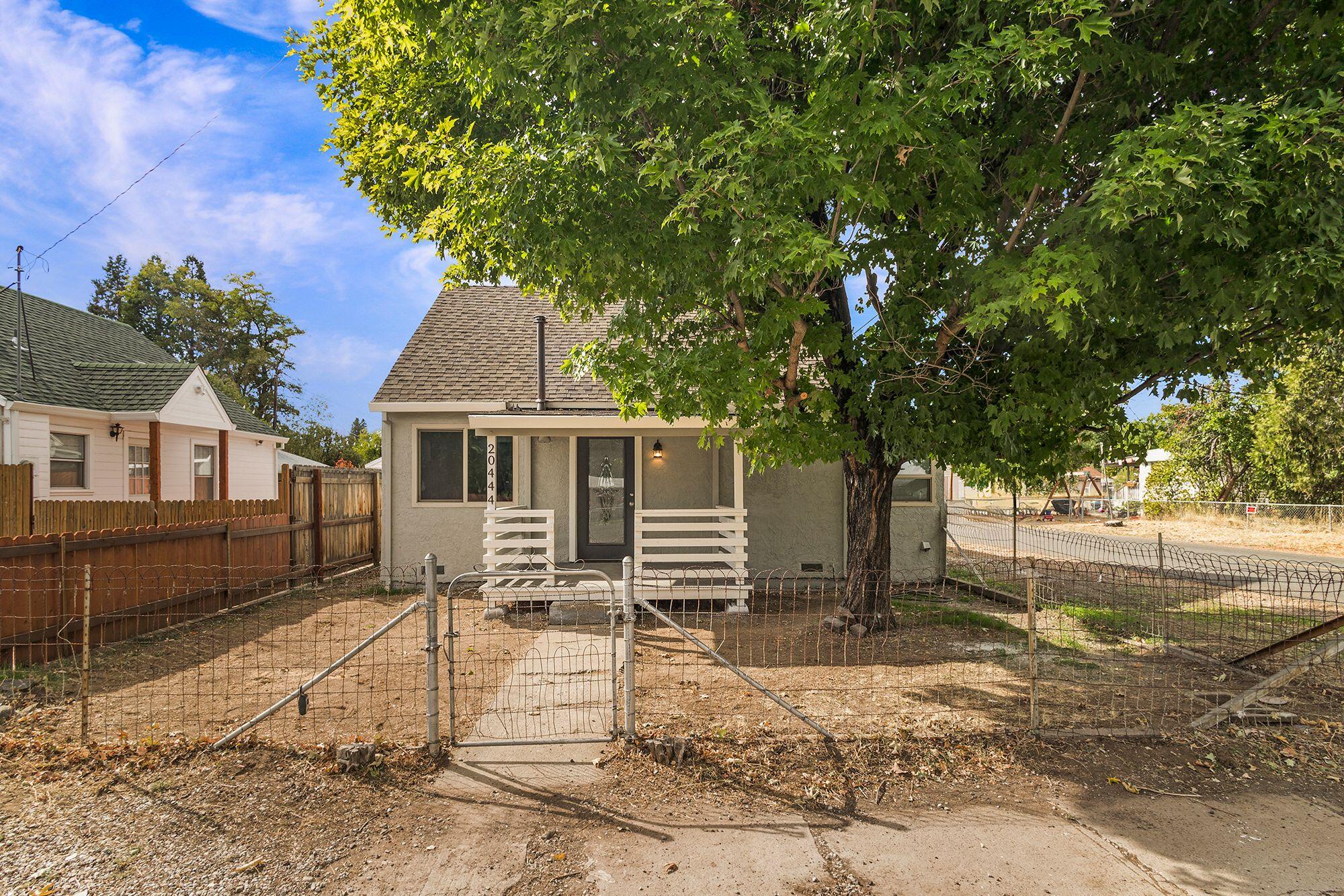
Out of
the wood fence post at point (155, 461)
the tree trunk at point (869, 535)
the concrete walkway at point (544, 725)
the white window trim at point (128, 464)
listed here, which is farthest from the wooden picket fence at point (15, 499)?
the tree trunk at point (869, 535)

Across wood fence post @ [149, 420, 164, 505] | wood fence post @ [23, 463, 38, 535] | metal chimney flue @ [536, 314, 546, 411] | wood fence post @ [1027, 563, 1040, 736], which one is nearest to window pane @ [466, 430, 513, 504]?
metal chimney flue @ [536, 314, 546, 411]

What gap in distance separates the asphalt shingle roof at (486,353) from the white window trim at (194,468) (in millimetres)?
7715

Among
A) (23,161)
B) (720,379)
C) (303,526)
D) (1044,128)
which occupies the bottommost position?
(303,526)

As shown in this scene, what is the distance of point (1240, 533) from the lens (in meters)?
24.0

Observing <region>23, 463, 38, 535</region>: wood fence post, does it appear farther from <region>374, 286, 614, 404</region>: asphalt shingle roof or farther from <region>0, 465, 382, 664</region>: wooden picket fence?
<region>374, 286, 614, 404</region>: asphalt shingle roof

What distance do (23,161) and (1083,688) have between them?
68.9 ft

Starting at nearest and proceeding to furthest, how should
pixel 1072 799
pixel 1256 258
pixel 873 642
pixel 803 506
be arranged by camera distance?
1. pixel 1072 799
2. pixel 1256 258
3. pixel 873 642
4. pixel 803 506

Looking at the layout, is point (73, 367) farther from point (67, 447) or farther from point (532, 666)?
point (532, 666)

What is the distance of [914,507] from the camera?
42.0 ft

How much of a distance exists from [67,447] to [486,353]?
8.88 meters

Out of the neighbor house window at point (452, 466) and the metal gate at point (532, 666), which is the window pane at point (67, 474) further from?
the metal gate at point (532, 666)

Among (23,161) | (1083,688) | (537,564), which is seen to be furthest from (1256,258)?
(23,161)

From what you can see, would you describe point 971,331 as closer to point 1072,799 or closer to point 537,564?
point 1072,799

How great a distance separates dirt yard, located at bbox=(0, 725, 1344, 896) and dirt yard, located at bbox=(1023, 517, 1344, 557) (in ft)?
62.8
